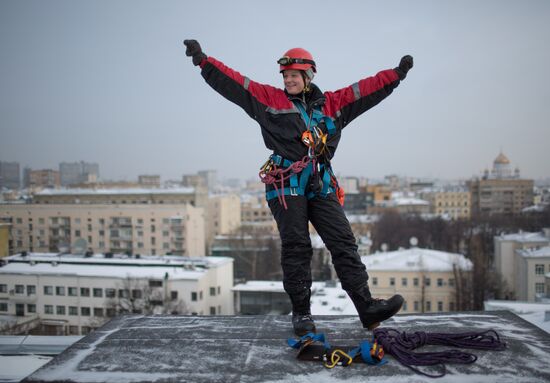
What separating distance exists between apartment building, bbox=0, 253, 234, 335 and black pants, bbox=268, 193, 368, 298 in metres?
14.7

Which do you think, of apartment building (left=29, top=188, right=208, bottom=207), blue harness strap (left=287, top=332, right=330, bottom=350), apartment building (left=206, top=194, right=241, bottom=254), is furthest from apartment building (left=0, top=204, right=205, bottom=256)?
blue harness strap (left=287, top=332, right=330, bottom=350)

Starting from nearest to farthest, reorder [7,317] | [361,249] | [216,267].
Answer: [7,317] < [216,267] < [361,249]

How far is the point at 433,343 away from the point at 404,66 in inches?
82.2

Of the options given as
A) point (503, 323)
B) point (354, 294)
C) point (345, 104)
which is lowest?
point (503, 323)

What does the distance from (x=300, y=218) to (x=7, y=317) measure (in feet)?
40.0

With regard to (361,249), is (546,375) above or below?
above

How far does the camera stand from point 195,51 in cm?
363

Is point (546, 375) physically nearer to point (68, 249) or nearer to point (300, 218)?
point (300, 218)

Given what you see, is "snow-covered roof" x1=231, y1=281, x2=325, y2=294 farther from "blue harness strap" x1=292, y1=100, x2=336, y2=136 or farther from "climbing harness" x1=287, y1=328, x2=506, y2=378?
"climbing harness" x1=287, y1=328, x2=506, y2=378

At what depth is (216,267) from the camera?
70.1 feet

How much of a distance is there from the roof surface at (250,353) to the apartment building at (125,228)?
17.7 meters

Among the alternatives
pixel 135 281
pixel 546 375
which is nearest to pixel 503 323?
pixel 546 375

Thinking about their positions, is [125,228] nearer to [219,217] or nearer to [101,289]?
[101,289]

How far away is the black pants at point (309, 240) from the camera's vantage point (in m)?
3.52
